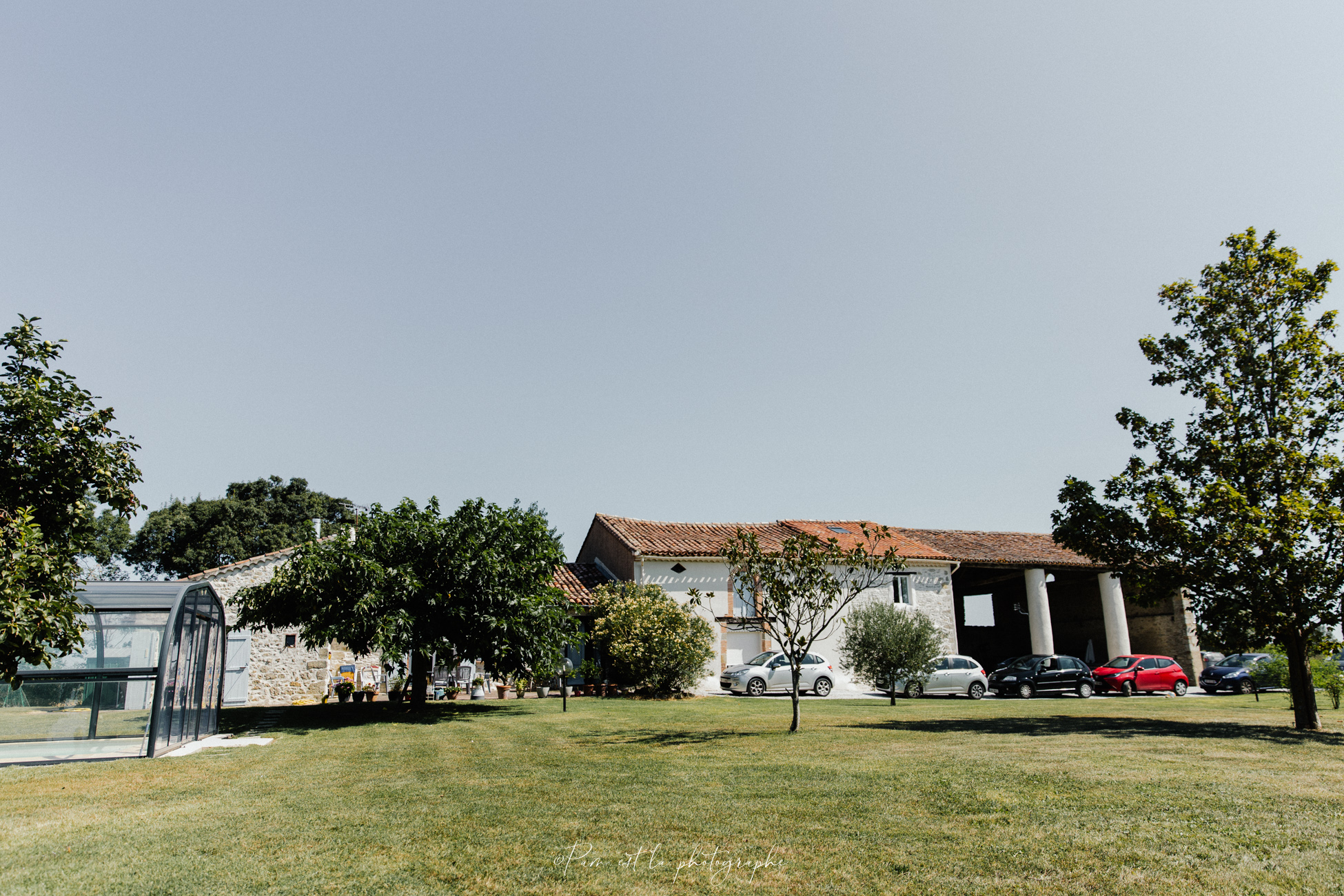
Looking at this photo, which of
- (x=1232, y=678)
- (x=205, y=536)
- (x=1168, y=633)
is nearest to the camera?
(x=1232, y=678)

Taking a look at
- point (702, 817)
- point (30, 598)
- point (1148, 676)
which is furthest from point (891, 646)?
point (30, 598)

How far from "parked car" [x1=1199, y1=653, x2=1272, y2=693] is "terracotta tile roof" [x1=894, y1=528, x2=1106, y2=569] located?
17.7 ft

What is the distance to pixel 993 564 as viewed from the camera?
1332 inches

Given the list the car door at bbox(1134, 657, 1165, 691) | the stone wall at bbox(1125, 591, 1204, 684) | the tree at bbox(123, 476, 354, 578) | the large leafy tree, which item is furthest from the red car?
the tree at bbox(123, 476, 354, 578)

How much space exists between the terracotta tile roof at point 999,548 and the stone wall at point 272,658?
Answer: 82.0 ft

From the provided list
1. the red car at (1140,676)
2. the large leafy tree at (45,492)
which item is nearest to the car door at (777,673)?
the red car at (1140,676)

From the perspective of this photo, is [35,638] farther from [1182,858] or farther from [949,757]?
[949,757]

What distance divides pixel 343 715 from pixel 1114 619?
1222 inches

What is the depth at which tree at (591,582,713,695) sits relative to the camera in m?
25.8

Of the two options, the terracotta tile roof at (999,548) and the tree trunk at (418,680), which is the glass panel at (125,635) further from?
the terracotta tile roof at (999,548)

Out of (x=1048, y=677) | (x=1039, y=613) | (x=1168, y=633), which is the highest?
(x=1039, y=613)

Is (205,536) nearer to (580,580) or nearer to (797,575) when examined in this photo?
(580,580)

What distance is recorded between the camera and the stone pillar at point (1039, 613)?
1300 inches

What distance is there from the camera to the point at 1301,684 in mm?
14961
